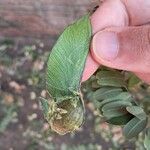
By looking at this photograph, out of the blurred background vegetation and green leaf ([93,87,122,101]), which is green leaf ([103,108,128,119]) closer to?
green leaf ([93,87,122,101])

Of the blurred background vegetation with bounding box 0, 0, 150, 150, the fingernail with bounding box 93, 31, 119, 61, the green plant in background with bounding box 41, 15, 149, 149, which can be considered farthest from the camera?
the blurred background vegetation with bounding box 0, 0, 150, 150

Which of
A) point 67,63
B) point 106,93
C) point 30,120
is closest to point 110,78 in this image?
point 106,93

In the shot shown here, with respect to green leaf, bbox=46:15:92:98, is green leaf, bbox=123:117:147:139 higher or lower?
lower

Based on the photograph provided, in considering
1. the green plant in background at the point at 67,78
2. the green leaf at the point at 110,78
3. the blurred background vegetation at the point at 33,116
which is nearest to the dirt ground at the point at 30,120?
the blurred background vegetation at the point at 33,116

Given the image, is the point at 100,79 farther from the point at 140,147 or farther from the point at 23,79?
the point at 23,79

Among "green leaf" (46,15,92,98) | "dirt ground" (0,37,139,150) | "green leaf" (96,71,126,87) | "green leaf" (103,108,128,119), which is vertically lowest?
"dirt ground" (0,37,139,150)

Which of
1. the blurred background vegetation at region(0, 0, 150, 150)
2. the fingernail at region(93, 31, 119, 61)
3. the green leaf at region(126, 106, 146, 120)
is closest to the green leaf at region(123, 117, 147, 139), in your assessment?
the green leaf at region(126, 106, 146, 120)

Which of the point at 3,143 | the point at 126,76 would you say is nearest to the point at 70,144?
the point at 3,143
